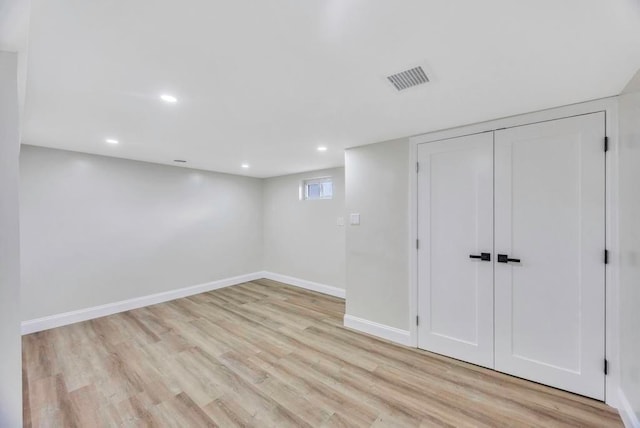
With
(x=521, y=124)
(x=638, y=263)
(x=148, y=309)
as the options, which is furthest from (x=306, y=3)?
(x=148, y=309)

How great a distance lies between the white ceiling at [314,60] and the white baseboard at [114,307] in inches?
93.8

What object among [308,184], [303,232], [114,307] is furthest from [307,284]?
[114,307]

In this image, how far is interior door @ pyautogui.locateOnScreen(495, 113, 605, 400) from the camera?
75.6 inches

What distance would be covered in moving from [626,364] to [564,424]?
0.60 metres

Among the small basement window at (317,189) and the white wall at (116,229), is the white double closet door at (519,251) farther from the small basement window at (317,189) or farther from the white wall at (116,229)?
the white wall at (116,229)

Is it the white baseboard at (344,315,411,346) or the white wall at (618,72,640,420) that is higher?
the white wall at (618,72,640,420)

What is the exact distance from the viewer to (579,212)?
197 cm

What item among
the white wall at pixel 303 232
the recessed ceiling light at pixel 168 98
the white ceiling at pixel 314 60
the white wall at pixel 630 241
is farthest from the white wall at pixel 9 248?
the white wall at pixel 303 232

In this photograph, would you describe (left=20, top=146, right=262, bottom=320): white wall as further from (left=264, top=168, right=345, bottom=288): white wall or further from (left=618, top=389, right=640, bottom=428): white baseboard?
(left=618, top=389, right=640, bottom=428): white baseboard

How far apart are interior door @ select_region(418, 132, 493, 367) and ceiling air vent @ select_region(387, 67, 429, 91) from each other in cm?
111

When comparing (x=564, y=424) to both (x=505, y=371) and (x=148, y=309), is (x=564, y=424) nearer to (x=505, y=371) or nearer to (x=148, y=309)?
(x=505, y=371)

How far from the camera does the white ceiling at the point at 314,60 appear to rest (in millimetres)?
1094

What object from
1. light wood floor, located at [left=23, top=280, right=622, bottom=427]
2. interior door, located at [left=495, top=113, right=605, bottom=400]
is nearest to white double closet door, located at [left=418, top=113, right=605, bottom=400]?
interior door, located at [left=495, top=113, right=605, bottom=400]

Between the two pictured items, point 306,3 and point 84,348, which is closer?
point 306,3
